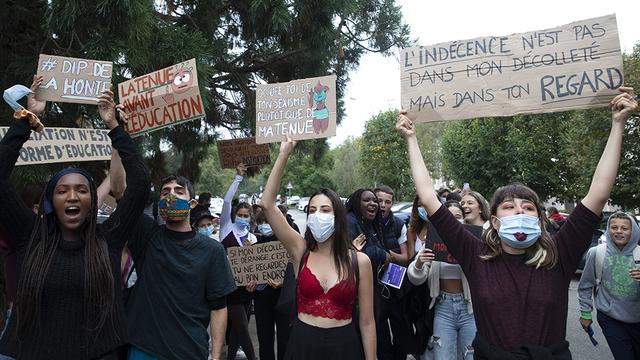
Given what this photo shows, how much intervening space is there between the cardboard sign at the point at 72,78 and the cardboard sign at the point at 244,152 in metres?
3.10

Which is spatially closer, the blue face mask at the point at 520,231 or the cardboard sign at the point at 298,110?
the blue face mask at the point at 520,231

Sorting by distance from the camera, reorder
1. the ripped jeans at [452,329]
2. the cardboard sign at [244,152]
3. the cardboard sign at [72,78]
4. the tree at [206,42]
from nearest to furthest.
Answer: the cardboard sign at [72,78], the ripped jeans at [452,329], the tree at [206,42], the cardboard sign at [244,152]

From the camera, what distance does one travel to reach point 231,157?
7145 mm

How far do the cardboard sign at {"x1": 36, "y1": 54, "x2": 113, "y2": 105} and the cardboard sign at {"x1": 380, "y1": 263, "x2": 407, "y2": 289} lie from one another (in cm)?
285

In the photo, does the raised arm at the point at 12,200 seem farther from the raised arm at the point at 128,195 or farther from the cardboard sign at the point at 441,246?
the cardboard sign at the point at 441,246

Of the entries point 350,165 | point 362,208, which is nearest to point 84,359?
point 362,208

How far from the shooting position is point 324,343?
2934 mm

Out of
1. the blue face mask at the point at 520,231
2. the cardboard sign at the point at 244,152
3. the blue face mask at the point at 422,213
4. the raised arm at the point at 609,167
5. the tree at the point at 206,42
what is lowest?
the blue face mask at the point at 520,231

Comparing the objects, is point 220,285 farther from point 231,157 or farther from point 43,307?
point 231,157

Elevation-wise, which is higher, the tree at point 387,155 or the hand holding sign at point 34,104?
the tree at point 387,155

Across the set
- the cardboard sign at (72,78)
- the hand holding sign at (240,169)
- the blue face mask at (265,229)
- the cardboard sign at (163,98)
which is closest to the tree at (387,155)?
the blue face mask at (265,229)

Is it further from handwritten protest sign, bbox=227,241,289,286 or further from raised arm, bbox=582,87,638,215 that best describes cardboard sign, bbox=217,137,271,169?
raised arm, bbox=582,87,638,215

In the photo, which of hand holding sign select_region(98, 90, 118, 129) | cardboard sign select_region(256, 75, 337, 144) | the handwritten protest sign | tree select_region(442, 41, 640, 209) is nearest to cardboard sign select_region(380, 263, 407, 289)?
the handwritten protest sign

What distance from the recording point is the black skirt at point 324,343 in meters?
2.93
